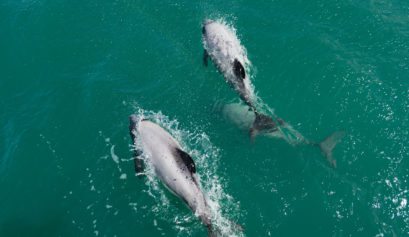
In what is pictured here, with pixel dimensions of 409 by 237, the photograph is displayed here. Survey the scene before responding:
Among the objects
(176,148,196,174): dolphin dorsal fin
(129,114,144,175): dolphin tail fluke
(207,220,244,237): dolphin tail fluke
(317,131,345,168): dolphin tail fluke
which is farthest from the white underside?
(317,131,345,168): dolphin tail fluke

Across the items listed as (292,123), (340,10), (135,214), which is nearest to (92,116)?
(135,214)

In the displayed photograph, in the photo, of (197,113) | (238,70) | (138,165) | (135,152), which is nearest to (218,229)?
(138,165)

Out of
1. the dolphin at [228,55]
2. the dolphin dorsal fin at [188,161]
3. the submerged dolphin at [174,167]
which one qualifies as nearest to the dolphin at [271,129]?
the dolphin at [228,55]

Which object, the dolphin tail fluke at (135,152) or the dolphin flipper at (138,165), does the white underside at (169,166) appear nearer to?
the dolphin tail fluke at (135,152)

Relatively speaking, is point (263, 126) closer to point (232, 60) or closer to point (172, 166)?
point (232, 60)

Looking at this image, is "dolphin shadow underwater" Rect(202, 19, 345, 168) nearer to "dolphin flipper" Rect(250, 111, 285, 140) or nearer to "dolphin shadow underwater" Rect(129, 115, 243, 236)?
"dolphin flipper" Rect(250, 111, 285, 140)
